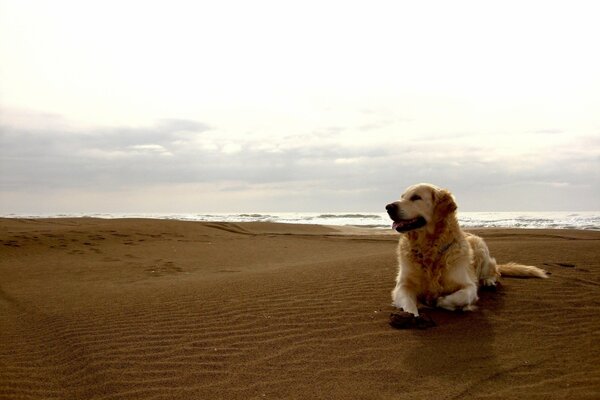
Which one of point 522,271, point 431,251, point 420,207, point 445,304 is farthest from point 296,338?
point 522,271

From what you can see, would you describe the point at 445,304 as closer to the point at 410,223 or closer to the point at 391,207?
the point at 410,223

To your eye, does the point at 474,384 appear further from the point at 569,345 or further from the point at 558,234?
the point at 558,234

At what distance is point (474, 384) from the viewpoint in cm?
384

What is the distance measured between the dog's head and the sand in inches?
42.1

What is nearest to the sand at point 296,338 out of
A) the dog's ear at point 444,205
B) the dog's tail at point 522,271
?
the dog's tail at point 522,271

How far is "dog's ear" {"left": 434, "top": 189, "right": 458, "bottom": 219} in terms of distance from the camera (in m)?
6.06

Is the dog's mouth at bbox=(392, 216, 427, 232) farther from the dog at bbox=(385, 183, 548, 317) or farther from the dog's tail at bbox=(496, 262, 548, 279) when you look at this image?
the dog's tail at bbox=(496, 262, 548, 279)

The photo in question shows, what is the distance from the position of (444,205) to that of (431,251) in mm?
580

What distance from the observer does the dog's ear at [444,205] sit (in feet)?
19.9

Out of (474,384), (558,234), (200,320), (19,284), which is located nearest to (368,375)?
(474,384)

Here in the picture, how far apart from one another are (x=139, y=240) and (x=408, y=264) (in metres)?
13.6

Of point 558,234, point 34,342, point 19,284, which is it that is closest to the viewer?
point 34,342

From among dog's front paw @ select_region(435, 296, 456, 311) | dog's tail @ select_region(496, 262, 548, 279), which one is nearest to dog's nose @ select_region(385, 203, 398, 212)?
dog's front paw @ select_region(435, 296, 456, 311)

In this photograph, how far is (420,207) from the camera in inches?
236
